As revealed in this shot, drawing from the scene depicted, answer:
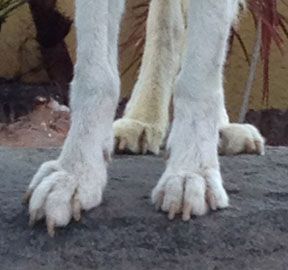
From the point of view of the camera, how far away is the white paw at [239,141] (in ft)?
13.9

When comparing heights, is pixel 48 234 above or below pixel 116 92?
below

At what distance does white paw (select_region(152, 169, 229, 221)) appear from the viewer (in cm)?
326

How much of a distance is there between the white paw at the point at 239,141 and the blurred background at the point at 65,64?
1934mm

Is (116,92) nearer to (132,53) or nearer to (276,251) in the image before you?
(276,251)

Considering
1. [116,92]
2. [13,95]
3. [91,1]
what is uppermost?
[91,1]

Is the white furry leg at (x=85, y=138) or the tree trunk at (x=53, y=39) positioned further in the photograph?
the tree trunk at (x=53, y=39)

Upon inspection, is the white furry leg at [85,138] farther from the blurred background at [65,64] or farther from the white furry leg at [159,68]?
the blurred background at [65,64]

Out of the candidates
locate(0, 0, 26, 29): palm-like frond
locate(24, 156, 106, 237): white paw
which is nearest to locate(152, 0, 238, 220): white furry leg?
locate(24, 156, 106, 237): white paw

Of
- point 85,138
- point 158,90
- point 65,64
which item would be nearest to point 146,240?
point 85,138

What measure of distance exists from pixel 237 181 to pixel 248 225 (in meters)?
0.45

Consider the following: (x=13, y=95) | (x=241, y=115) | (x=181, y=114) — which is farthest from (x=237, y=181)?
(x=13, y=95)

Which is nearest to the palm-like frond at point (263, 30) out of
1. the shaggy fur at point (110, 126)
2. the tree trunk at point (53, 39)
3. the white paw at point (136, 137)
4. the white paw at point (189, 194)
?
the tree trunk at point (53, 39)

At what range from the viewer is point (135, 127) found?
4266 millimetres

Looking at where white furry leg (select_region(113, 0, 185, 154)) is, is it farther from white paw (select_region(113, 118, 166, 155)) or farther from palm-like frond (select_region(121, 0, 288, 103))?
palm-like frond (select_region(121, 0, 288, 103))
